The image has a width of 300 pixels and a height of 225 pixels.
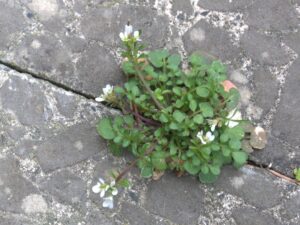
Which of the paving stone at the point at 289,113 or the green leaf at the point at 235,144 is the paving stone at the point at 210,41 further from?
the green leaf at the point at 235,144

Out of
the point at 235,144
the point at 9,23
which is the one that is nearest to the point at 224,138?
the point at 235,144

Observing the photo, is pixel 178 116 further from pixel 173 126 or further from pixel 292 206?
pixel 292 206

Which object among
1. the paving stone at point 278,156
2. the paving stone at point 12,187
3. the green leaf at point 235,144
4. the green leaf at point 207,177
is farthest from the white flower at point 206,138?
the paving stone at point 12,187

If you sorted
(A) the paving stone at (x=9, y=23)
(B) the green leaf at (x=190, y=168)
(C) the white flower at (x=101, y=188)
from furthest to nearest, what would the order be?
(A) the paving stone at (x=9, y=23) → (B) the green leaf at (x=190, y=168) → (C) the white flower at (x=101, y=188)

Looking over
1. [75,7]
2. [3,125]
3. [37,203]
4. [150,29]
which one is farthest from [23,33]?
[37,203]

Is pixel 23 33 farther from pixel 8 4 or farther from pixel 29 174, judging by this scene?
pixel 29 174

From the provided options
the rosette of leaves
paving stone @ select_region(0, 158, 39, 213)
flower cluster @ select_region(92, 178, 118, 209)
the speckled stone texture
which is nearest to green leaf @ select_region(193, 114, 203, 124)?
the rosette of leaves
